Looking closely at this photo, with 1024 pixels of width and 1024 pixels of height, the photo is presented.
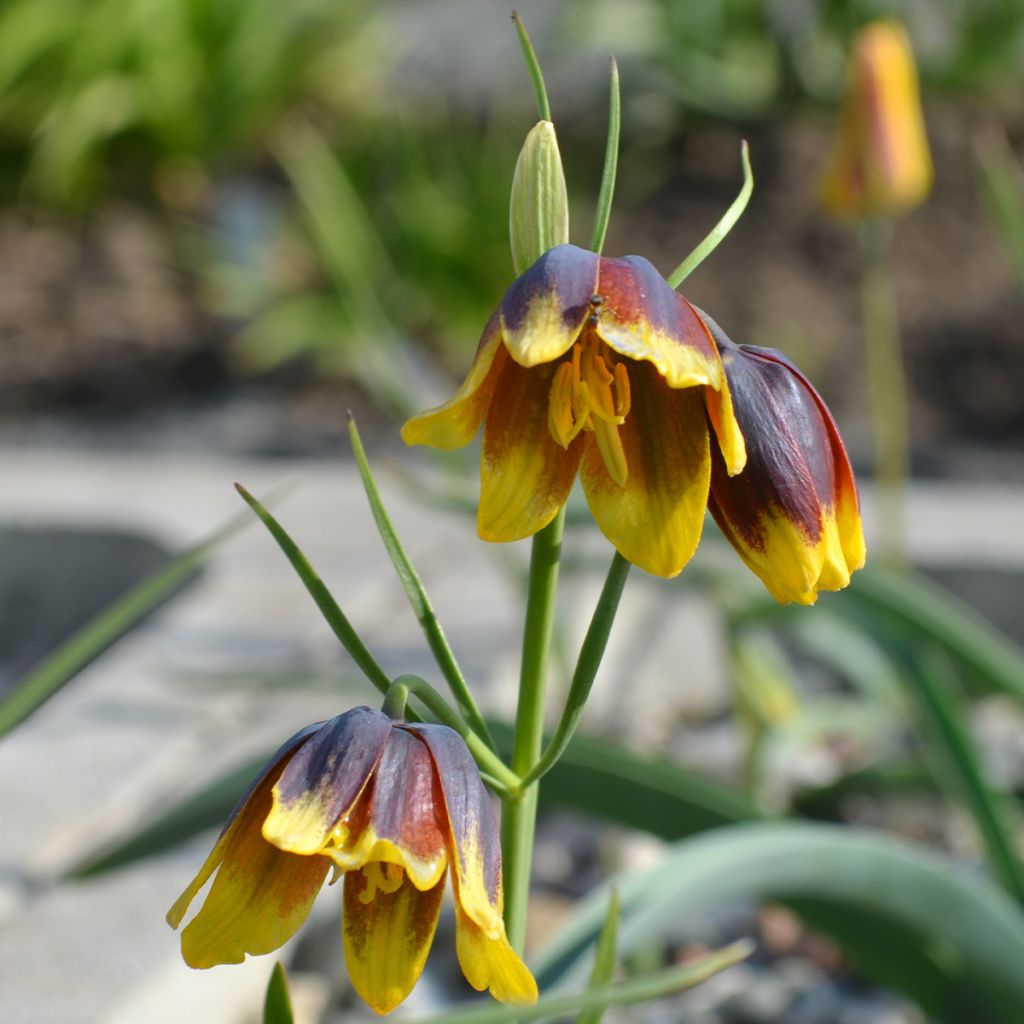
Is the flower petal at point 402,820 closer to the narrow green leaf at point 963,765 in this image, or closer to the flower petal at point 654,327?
the flower petal at point 654,327

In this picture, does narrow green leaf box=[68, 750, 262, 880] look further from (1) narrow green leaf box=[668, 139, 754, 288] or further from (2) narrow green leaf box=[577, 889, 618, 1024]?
(1) narrow green leaf box=[668, 139, 754, 288]

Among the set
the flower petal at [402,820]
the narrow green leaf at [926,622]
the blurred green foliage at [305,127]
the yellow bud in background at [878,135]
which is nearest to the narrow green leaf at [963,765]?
the narrow green leaf at [926,622]

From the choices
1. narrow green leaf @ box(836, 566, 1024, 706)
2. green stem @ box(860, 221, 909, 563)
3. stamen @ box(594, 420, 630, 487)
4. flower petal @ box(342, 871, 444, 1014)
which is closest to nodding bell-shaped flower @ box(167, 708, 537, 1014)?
flower petal @ box(342, 871, 444, 1014)

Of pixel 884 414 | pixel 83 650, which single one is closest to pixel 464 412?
pixel 83 650

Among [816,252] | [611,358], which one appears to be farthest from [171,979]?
[816,252]

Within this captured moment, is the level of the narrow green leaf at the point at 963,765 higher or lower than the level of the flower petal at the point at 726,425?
lower

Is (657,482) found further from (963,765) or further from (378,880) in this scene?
(963,765)

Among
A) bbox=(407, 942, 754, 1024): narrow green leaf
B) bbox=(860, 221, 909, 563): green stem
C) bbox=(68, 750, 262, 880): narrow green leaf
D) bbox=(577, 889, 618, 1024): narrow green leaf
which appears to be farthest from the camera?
bbox=(860, 221, 909, 563): green stem
